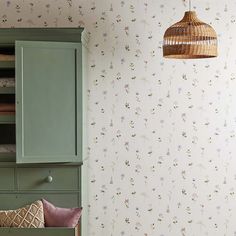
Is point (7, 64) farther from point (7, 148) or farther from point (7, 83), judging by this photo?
point (7, 148)

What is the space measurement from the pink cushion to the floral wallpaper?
68cm

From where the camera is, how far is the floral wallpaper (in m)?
4.95

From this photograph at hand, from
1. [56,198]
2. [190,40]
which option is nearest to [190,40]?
[190,40]

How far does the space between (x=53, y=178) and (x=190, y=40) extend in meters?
1.37

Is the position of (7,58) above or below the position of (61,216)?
above

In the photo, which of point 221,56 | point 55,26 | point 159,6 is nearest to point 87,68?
point 55,26

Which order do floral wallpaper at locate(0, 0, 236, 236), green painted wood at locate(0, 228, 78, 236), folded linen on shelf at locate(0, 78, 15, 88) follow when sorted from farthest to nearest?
floral wallpaper at locate(0, 0, 236, 236) → folded linen on shelf at locate(0, 78, 15, 88) → green painted wood at locate(0, 228, 78, 236)

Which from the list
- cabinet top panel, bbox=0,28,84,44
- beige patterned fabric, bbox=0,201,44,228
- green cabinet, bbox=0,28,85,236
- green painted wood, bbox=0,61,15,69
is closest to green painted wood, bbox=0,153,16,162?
green cabinet, bbox=0,28,85,236

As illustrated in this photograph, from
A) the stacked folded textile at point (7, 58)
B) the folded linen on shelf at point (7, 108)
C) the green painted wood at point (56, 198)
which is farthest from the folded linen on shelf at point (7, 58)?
the green painted wood at point (56, 198)

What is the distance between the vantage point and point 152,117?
4973mm

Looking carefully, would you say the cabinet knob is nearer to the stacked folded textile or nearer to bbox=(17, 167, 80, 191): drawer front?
bbox=(17, 167, 80, 191): drawer front

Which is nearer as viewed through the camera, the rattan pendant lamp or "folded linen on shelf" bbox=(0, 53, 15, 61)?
the rattan pendant lamp

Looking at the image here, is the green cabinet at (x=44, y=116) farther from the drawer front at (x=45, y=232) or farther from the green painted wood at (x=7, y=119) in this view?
the drawer front at (x=45, y=232)

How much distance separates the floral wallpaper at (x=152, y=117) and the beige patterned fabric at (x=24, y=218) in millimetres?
805
